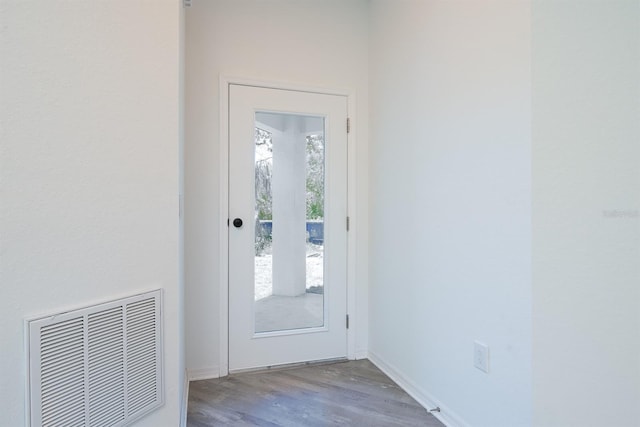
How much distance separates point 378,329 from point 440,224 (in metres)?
1.02

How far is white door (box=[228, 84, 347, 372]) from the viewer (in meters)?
2.42

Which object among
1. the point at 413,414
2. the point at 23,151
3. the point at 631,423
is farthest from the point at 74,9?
the point at 631,423

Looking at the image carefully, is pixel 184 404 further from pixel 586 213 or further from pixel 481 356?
pixel 586 213

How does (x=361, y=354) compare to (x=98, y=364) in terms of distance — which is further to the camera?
(x=361, y=354)

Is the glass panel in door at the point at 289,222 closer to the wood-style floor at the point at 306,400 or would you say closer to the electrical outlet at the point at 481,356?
the wood-style floor at the point at 306,400

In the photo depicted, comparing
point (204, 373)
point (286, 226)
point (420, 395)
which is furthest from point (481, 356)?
point (204, 373)

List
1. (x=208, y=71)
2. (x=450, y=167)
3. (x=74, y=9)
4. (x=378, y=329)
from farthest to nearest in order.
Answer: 1. (x=378, y=329)
2. (x=208, y=71)
3. (x=450, y=167)
4. (x=74, y=9)

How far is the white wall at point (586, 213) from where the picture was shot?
4.43 ft

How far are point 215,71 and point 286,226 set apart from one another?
1.15 m

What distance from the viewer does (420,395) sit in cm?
204

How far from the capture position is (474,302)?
1.65 metres

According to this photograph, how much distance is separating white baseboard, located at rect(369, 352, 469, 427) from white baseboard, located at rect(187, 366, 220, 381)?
1.10 m

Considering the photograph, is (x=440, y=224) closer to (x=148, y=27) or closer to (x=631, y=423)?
(x=631, y=423)

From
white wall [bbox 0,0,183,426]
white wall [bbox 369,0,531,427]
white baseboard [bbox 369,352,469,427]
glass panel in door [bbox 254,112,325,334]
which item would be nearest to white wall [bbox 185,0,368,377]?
glass panel in door [bbox 254,112,325,334]
